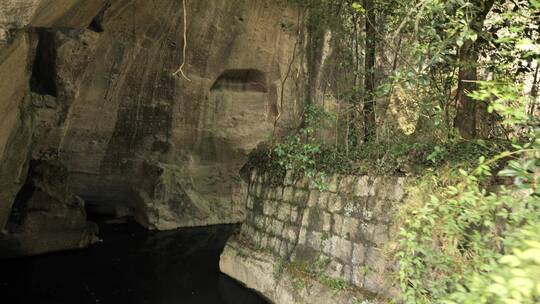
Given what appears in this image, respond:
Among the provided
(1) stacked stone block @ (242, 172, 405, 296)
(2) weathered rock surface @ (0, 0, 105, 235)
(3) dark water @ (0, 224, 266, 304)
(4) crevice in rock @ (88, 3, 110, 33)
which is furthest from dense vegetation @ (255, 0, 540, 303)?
(4) crevice in rock @ (88, 3, 110, 33)

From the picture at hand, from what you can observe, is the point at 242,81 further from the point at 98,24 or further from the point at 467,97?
the point at 467,97

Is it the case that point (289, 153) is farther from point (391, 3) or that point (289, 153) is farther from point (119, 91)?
point (119, 91)

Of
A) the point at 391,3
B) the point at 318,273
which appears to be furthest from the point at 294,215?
the point at 391,3

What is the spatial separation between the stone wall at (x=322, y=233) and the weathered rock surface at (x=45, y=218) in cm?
388

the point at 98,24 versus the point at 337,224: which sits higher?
the point at 98,24

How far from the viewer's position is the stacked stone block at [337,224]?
4.22 m

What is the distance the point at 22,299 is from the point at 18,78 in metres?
3.13

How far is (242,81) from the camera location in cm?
1215

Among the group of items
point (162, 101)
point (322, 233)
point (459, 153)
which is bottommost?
point (322, 233)

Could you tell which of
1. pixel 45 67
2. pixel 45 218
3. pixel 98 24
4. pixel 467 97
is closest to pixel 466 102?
pixel 467 97

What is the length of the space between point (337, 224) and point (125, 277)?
4.01m

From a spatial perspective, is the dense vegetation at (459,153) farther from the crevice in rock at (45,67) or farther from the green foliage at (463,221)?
the crevice in rock at (45,67)

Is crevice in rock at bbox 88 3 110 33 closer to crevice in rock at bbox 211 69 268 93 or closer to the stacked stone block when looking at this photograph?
crevice in rock at bbox 211 69 268 93

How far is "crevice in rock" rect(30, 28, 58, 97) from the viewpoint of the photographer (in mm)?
8535
